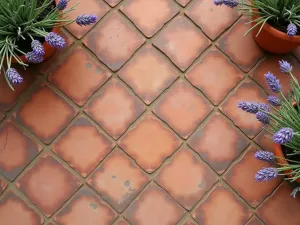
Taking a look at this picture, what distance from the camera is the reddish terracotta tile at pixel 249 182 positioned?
164 cm

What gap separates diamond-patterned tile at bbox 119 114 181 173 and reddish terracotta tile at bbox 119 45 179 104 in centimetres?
10

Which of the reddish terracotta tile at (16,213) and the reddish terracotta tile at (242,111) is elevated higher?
the reddish terracotta tile at (242,111)

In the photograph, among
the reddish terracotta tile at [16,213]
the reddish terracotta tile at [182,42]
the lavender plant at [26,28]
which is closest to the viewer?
the lavender plant at [26,28]

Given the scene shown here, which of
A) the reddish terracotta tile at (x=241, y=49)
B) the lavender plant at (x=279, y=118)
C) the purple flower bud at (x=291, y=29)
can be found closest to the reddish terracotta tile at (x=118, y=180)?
the lavender plant at (x=279, y=118)

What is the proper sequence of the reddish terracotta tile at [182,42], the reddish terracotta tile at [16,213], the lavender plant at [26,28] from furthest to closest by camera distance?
the reddish terracotta tile at [182,42], the reddish terracotta tile at [16,213], the lavender plant at [26,28]

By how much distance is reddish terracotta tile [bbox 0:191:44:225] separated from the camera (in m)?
1.60

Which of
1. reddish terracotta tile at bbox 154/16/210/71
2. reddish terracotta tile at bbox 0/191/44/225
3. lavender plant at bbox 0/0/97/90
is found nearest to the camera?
lavender plant at bbox 0/0/97/90

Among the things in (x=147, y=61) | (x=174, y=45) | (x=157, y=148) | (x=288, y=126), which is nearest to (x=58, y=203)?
(x=157, y=148)

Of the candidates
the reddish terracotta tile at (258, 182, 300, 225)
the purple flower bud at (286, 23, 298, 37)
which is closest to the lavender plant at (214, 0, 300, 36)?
the purple flower bud at (286, 23, 298, 37)

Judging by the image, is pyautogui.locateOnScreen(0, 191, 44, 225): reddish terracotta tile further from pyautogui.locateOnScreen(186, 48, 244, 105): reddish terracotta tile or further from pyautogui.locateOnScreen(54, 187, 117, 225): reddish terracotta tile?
pyautogui.locateOnScreen(186, 48, 244, 105): reddish terracotta tile

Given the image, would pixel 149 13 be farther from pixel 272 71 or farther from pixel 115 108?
pixel 272 71

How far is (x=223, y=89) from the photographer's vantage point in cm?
169

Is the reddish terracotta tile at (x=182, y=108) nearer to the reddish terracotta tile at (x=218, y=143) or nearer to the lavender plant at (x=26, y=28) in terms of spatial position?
the reddish terracotta tile at (x=218, y=143)

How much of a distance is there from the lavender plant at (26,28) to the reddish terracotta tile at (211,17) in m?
0.43
